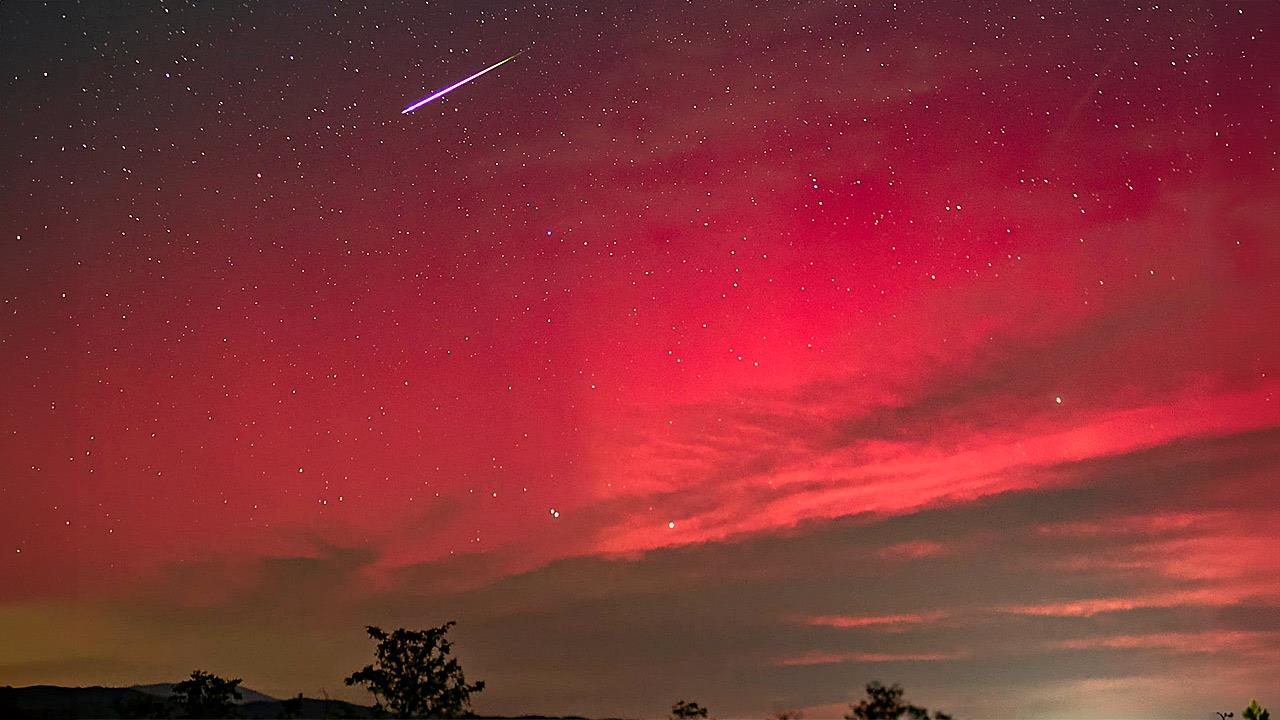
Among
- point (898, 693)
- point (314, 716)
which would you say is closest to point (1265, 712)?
point (898, 693)

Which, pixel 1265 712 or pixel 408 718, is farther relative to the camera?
pixel 1265 712

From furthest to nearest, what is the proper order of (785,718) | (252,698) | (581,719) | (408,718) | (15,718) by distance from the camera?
(252,698), (408,718), (15,718), (581,719), (785,718)

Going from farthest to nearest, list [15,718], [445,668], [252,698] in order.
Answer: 1. [252,698]
2. [445,668]
3. [15,718]

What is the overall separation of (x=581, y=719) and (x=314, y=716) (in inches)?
216

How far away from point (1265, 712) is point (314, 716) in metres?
19.2

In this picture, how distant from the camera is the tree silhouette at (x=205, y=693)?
85.6 feet

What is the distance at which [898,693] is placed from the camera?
18.6 meters

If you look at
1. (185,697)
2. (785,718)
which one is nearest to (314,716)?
(185,697)

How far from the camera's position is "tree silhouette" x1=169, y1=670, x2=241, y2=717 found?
85.6 feet

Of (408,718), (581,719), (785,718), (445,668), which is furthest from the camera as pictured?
(445,668)

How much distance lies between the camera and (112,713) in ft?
85.1

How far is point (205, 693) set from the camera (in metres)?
26.5

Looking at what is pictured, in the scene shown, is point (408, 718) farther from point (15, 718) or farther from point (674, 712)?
point (15, 718)

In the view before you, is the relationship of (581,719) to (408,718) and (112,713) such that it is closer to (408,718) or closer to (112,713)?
(408,718)
